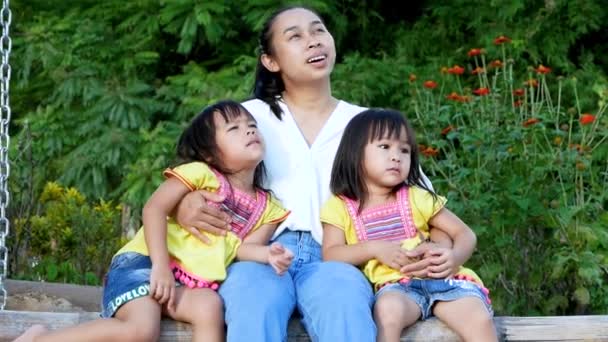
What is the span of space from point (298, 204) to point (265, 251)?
1.19ft

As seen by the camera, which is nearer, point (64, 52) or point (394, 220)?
point (394, 220)

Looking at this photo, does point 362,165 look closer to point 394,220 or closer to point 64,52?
point 394,220

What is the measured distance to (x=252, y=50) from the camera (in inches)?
335

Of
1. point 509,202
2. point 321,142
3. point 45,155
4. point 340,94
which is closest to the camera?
point 321,142

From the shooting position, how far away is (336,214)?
389 centimetres

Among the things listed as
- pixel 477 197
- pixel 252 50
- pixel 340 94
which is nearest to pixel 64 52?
pixel 252 50

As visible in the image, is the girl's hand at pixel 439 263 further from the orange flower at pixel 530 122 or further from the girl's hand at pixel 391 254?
the orange flower at pixel 530 122

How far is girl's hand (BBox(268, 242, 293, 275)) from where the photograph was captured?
11.7ft

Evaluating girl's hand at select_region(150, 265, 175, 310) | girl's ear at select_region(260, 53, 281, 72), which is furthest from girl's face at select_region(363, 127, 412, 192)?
girl's hand at select_region(150, 265, 175, 310)

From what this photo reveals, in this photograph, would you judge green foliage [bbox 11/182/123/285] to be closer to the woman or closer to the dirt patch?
the dirt patch

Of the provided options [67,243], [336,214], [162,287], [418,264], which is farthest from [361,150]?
[67,243]

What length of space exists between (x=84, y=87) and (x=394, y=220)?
15.4 feet

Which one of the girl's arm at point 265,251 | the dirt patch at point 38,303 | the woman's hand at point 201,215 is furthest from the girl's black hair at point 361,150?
the dirt patch at point 38,303

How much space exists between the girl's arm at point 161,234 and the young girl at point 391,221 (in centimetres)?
47
